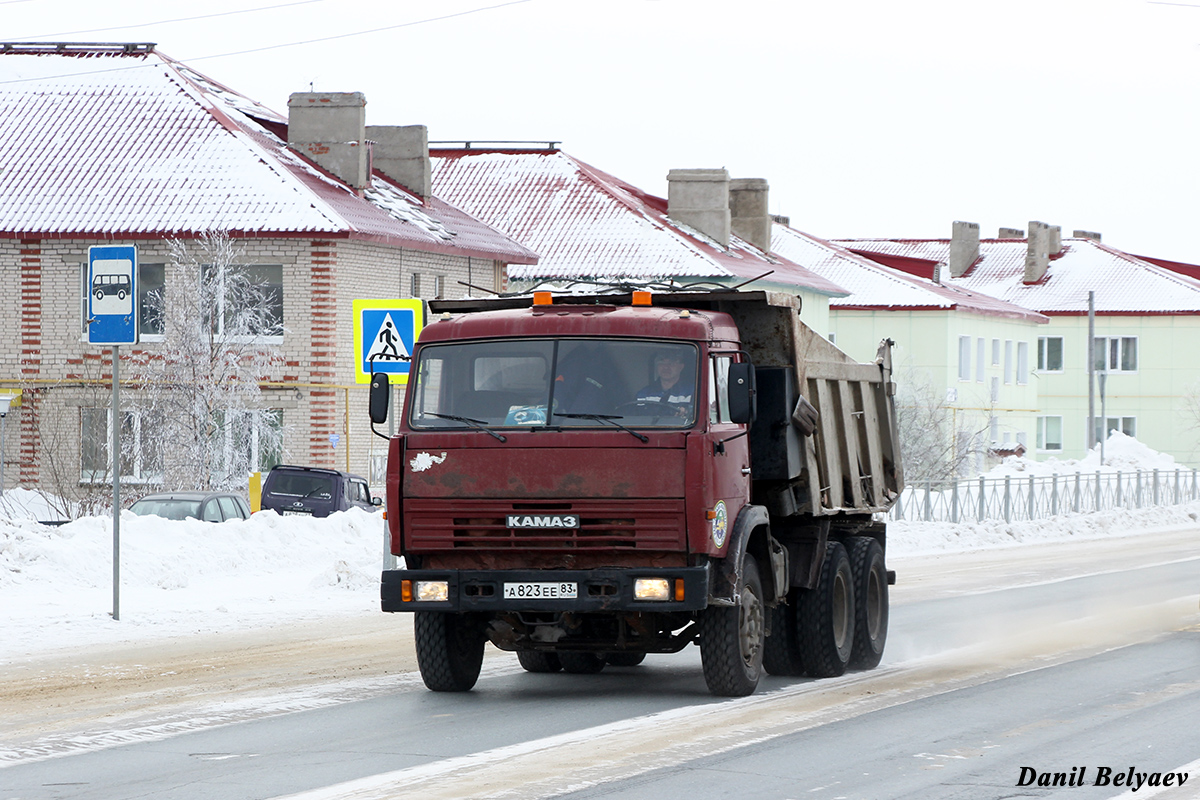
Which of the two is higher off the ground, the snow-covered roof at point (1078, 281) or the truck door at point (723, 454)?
the snow-covered roof at point (1078, 281)

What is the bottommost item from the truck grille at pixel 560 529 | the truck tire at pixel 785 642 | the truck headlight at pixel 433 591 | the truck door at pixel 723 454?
the truck tire at pixel 785 642

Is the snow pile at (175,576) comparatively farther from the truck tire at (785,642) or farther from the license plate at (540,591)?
the truck tire at (785,642)

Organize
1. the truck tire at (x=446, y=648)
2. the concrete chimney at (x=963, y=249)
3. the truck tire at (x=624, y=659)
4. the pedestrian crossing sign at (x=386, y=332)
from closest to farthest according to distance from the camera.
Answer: the truck tire at (x=446, y=648) < the truck tire at (x=624, y=659) < the pedestrian crossing sign at (x=386, y=332) < the concrete chimney at (x=963, y=249)

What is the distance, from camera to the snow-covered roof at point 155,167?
3809 cm

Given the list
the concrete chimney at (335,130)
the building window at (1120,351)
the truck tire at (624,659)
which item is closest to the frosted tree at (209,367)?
the concrete chimney at (335,130)

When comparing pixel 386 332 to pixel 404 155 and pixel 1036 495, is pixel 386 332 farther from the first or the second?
pixel 404 155

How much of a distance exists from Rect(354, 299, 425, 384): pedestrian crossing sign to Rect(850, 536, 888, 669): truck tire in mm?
5348

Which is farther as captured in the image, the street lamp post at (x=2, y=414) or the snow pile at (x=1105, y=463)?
the snow pile at (x=1105, y=463)

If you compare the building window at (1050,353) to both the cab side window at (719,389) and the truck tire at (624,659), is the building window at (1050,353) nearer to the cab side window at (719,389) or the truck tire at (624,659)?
the truck tire at (624,659)

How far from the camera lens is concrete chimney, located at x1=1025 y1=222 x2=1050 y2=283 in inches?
3113

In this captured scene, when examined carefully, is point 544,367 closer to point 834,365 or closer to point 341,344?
point 834,365

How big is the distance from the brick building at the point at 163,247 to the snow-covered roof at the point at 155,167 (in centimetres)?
5

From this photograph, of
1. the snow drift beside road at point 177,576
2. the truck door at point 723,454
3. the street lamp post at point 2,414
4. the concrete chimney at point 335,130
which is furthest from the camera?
the concrete chimney at point 335,130

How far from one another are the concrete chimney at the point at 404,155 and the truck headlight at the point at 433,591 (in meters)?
36.2
